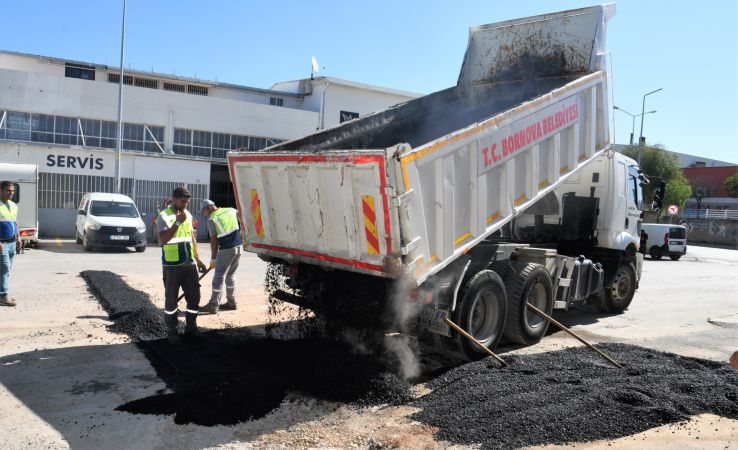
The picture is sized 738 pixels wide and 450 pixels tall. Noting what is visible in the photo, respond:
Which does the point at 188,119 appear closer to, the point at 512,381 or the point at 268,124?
the point at 268,124

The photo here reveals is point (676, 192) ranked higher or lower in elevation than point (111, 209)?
higher

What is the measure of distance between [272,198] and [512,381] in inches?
114

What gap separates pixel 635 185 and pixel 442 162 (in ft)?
20.0

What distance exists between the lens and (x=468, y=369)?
5.53 metres

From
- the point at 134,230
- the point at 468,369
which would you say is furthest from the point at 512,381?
the point at 134,230

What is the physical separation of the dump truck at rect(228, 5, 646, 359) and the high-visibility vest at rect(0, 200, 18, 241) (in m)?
3.71

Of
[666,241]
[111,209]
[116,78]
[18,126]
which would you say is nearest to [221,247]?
[111,209]

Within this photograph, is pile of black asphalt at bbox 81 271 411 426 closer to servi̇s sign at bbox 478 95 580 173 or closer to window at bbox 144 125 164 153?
servi̇s sign at bbox 478 95 580 173

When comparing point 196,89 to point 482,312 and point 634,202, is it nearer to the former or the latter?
point 634,202

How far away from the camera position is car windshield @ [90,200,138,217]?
57.1 ft

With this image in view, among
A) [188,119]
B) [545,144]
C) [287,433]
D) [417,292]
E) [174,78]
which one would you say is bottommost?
[287,433]

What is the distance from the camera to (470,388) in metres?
4.91

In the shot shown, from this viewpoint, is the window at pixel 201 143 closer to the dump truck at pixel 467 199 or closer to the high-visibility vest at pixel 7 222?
the high-visibility vest at pixel 7 222

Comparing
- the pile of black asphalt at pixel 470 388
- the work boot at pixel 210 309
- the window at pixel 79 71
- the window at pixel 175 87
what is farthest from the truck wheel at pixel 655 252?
the window at pixel 79 71
